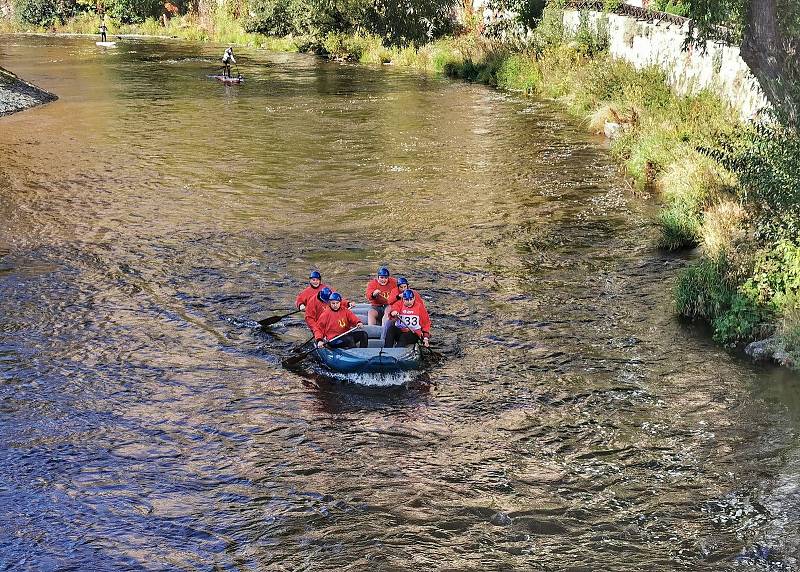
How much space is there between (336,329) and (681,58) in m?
17.1

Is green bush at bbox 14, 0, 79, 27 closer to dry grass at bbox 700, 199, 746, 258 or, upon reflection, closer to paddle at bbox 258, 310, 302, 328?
paddle at bbox 258, 310, 302, 328

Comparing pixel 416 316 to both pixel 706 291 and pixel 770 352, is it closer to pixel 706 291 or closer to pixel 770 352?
pixel 706 291

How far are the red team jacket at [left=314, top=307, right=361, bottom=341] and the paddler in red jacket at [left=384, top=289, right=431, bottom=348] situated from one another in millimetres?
667

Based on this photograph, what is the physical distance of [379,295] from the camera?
14688mm

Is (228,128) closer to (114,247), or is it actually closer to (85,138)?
(85,138)

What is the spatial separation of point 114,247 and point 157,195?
13.7 ft

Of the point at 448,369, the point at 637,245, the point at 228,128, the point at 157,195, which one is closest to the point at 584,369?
the point at 448,369

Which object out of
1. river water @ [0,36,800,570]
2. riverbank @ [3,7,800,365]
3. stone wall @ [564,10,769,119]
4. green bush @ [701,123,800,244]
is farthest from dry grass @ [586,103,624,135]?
green bush @ [701,123,800,244]

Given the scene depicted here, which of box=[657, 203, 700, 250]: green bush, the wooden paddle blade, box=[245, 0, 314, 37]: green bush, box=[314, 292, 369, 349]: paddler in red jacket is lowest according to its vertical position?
the wooden paddle blade

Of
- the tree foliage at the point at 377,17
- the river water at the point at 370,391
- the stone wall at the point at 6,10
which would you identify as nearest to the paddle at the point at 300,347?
the river water at the point at 370,391

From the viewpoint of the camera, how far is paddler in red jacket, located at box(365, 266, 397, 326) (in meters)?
14.6

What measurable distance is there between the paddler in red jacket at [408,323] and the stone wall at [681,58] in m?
7.84

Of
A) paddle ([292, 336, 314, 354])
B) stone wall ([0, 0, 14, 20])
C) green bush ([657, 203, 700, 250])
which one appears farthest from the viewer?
stone wall ([0, 0, 14, 20])

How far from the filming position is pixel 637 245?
60.4 feet
